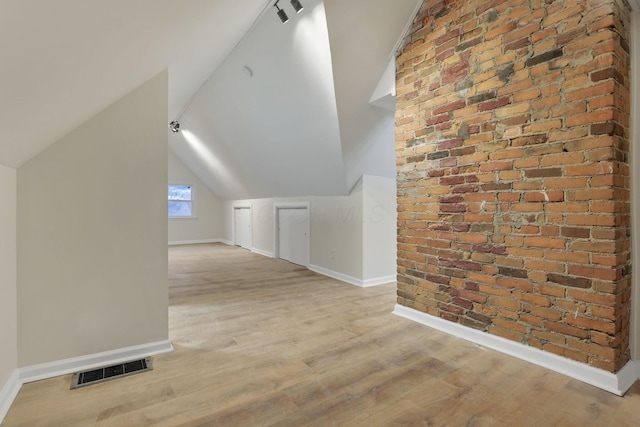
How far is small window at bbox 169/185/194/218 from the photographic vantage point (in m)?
9.04

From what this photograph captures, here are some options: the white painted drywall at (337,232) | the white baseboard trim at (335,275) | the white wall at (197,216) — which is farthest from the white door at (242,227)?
the white baseboard trim at (335,275)

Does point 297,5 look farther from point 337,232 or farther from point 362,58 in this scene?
point 337,232

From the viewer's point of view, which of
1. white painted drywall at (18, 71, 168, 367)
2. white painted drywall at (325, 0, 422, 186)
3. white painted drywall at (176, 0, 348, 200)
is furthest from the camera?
white painted drywall at (176, 0, 348, 200)

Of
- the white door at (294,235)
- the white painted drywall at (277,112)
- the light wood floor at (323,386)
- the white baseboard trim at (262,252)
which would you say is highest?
the white painted drywall at (277,112)

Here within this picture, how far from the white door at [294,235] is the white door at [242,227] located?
1629 mm

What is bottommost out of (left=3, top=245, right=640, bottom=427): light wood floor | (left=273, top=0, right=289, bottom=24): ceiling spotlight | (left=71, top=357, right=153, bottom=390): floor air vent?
(left=3, top=245, right=640, bottom=427): light wood floor

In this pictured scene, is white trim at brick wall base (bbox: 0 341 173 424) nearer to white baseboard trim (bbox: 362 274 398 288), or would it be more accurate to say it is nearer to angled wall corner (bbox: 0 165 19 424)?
angled wall corner (bbox: 0 165 19 424)

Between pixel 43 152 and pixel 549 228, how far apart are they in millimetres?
3285

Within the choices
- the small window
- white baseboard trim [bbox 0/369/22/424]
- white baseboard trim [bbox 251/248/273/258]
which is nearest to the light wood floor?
white baseboard trim [bbox 0/369/22/424]

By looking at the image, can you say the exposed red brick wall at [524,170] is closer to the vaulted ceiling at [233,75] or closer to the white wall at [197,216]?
the vaulted ceiling at [233,75]

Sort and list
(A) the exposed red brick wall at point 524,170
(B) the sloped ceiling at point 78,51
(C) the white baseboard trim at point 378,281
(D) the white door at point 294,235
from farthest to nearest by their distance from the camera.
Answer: (D) the white door at point 294,235
(C) the white baseboard trim at point 378,281
(A) the exposed red brick wall at point 524,170
(B) the sloped ceiling at point 78,51

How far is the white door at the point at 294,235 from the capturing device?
18.5 ft

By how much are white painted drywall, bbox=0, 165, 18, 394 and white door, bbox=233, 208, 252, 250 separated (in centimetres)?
586

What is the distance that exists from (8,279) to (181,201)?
7.80 metres
